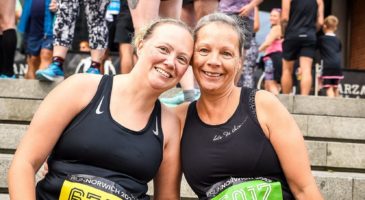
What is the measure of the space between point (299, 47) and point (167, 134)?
4.06 meters

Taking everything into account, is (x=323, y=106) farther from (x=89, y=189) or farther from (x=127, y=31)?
(x=89, y=189)

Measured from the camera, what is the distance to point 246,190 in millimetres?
2330

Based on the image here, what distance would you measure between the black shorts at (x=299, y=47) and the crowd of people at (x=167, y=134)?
3.75 meters

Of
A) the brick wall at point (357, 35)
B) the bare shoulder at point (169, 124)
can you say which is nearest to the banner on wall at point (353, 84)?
the brick wall at point (357, 35)

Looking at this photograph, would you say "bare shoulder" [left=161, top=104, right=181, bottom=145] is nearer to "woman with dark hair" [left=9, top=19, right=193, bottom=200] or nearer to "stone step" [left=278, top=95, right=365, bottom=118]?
"woman with dark hair" [left=9, top=19, right=193, bottom=200]

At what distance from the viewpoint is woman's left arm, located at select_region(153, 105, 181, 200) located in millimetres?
2475

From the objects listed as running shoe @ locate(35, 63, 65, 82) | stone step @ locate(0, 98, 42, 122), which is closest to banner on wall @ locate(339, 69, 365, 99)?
running shoe @ locate(35, 63, 65, 82)

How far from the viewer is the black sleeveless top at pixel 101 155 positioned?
2.27m

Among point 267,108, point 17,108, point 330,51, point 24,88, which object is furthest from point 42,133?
point 330,51

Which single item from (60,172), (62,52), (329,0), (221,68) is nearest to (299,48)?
(62,52)

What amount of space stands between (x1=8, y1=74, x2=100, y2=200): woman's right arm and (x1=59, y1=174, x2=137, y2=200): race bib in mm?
135

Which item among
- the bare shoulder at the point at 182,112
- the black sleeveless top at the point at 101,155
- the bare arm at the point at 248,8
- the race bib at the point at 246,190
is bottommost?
the race bib at the point at 246,190

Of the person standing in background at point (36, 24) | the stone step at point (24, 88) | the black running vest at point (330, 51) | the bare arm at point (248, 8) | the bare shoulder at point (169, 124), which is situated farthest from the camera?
the black running vest at point (330, 51)

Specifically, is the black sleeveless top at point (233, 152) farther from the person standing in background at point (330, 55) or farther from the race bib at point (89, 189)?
the person standing in background at point (330, 55)
